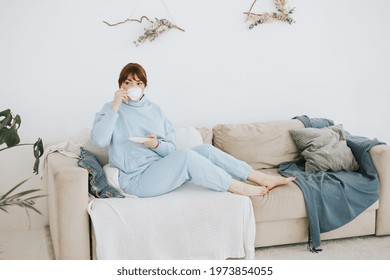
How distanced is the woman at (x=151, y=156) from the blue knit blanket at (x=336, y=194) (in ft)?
0.55

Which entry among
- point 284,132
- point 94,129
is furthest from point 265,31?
point 94,129

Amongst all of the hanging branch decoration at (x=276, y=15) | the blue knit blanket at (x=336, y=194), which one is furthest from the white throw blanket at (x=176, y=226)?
the hanging branch decoration at (x=276, y=15)

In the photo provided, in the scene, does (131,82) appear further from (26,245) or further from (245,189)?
(26,245)

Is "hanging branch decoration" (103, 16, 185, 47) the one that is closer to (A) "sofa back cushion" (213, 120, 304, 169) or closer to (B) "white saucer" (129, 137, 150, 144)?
(A) "sofa back cushion" (213, 120, 304, 169)

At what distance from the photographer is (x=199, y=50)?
10.6 feet

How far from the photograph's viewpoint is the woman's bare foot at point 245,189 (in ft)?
8.01

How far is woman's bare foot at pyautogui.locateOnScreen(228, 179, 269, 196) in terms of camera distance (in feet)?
8.01

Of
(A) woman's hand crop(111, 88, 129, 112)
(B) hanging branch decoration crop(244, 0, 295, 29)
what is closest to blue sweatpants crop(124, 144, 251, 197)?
(A) woman's hand crop(111, 88, 129, 112)

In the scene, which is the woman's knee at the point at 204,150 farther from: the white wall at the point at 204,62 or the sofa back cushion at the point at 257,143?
the white wall at the point at 204,62

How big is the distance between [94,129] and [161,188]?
0.47m

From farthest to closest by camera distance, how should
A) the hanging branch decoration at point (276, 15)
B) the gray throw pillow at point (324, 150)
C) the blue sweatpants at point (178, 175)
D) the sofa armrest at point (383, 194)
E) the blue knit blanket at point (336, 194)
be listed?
1. the hanging branch decoration at point (276, 15)
2. the gray throw pillow at point (324, 150)
3. the sofa armrest at point (383, 194)
4. the blue knit blanket at point (336, 194)
5. the blue sweatpants at point (178, 175)

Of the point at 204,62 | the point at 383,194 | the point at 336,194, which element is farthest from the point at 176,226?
the point at 204,62

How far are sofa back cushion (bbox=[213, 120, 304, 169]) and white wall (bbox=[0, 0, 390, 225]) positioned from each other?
30 centimetres

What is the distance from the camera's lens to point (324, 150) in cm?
284
